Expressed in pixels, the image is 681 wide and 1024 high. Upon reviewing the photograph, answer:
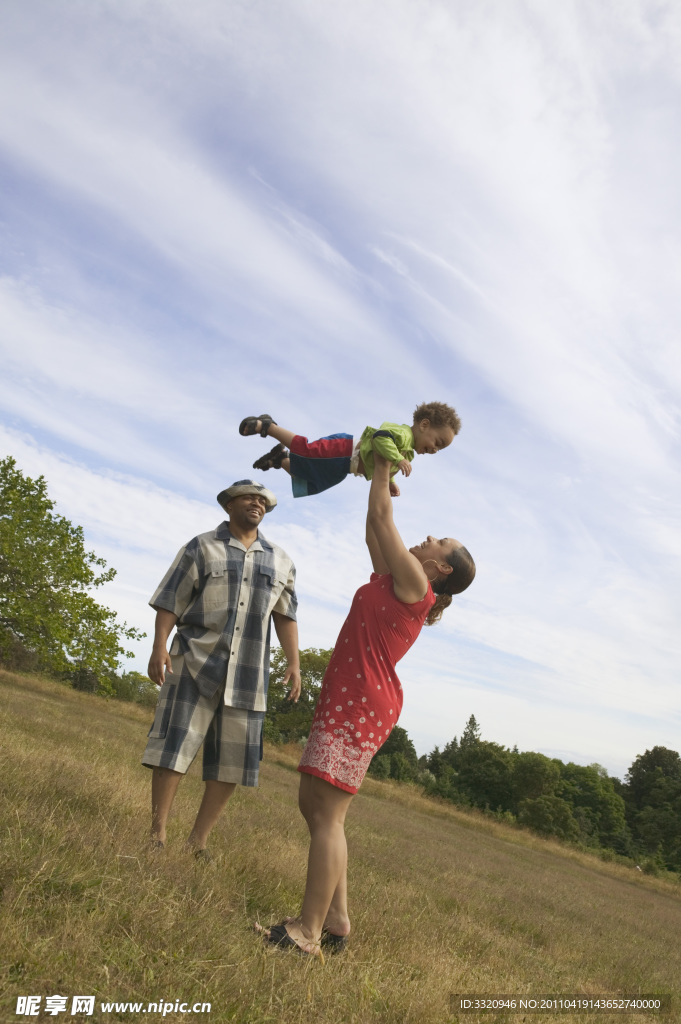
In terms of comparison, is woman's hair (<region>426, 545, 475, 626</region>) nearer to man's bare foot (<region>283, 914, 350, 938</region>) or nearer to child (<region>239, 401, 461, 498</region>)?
child (<region>239, 401, 461, 498</region>)

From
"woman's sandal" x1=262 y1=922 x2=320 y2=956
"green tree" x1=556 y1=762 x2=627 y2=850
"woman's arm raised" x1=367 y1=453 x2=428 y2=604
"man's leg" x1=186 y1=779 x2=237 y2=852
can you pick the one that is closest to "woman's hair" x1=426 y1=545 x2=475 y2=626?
"woman's arm raised" x1=367 y1=453 x2=428 y2=604

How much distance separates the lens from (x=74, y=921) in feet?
8.40

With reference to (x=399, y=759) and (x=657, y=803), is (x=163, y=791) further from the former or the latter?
(x=657, y=803)

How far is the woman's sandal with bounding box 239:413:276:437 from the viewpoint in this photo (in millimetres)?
4301

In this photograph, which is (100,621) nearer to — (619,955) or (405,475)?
(619,955)

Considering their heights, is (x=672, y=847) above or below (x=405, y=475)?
below

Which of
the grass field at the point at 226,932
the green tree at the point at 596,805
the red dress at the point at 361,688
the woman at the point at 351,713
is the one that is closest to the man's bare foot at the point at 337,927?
the woman at the point at 351,713

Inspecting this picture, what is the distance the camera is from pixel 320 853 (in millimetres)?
3240

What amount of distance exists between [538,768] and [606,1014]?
4476 cm

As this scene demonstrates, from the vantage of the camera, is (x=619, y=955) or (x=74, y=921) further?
(x=619, y=955)

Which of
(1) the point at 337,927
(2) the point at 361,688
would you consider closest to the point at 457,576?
(2) the point at 361,688

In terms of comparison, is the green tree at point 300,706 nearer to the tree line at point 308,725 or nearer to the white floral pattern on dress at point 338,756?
the tree line at point 308,725

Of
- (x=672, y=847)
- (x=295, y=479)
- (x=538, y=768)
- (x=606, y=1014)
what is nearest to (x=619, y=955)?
(x=606, y=1014)

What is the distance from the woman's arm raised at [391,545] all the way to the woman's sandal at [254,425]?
104 cm
